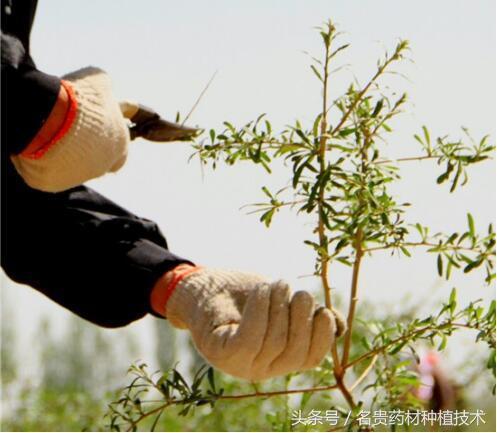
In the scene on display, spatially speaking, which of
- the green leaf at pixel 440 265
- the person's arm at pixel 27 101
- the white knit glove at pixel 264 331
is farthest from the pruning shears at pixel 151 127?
the green leaf at pixel 440 265

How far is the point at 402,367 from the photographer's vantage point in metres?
2.45

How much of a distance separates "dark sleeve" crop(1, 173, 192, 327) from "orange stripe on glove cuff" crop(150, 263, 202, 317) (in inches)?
0.9

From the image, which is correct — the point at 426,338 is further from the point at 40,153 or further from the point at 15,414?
the point at 15,414

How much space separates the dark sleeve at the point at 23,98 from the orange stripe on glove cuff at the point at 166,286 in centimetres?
35

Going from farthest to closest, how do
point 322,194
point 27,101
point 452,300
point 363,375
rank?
point 363,375, point 452,300, point 322,194, point 27,101

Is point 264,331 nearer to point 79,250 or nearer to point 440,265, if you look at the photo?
point 440,265

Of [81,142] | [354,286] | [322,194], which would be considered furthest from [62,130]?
[354,286]

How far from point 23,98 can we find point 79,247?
0.39 m

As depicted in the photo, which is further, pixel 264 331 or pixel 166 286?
pixel 166 286

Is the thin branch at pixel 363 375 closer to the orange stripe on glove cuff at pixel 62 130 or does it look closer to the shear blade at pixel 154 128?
the shear blade at pixel 154 128

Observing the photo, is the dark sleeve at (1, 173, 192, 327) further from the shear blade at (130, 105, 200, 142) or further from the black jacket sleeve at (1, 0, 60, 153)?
the black jacket sleeve at (1, 0, 60, 153)

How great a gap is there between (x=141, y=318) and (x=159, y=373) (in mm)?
200

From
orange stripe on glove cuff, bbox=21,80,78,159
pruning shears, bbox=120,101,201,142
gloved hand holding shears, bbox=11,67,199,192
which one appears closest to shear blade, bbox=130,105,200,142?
pruning shears, bbox=120,101,201,142

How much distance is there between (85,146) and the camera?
1.89 m
